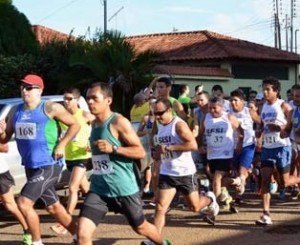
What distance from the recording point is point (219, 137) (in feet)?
33.1

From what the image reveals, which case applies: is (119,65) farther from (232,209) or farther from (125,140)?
(125,140)

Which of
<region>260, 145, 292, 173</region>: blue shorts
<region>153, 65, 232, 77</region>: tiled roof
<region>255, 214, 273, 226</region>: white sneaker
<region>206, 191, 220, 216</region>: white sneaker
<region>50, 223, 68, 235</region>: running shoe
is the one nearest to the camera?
<region>206, 191, 220, 216</region>: white sneaker

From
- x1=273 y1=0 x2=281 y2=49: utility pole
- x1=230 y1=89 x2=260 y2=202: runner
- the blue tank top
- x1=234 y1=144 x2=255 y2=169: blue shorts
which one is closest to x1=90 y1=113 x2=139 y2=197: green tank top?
the blue tank top

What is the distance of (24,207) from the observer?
7500mm

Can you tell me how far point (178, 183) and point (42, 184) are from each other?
1.58 metres

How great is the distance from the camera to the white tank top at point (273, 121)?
10117 millimetres

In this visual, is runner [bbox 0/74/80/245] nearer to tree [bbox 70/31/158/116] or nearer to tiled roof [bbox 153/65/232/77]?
tree [bbox 70/31/158/116]

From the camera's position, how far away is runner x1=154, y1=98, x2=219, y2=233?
816cm

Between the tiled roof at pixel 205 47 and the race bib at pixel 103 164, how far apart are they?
32.1 m

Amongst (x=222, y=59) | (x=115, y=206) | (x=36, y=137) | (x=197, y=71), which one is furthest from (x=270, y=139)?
(x=222, y=59)

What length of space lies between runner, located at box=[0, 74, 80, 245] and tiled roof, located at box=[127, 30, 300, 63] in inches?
1216

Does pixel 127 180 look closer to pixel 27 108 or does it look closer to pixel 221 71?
pixel 27 108

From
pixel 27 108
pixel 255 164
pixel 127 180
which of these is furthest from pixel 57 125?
pixel 255 164

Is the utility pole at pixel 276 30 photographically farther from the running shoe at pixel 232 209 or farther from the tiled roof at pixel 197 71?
the running shoe at pixel 232 209
